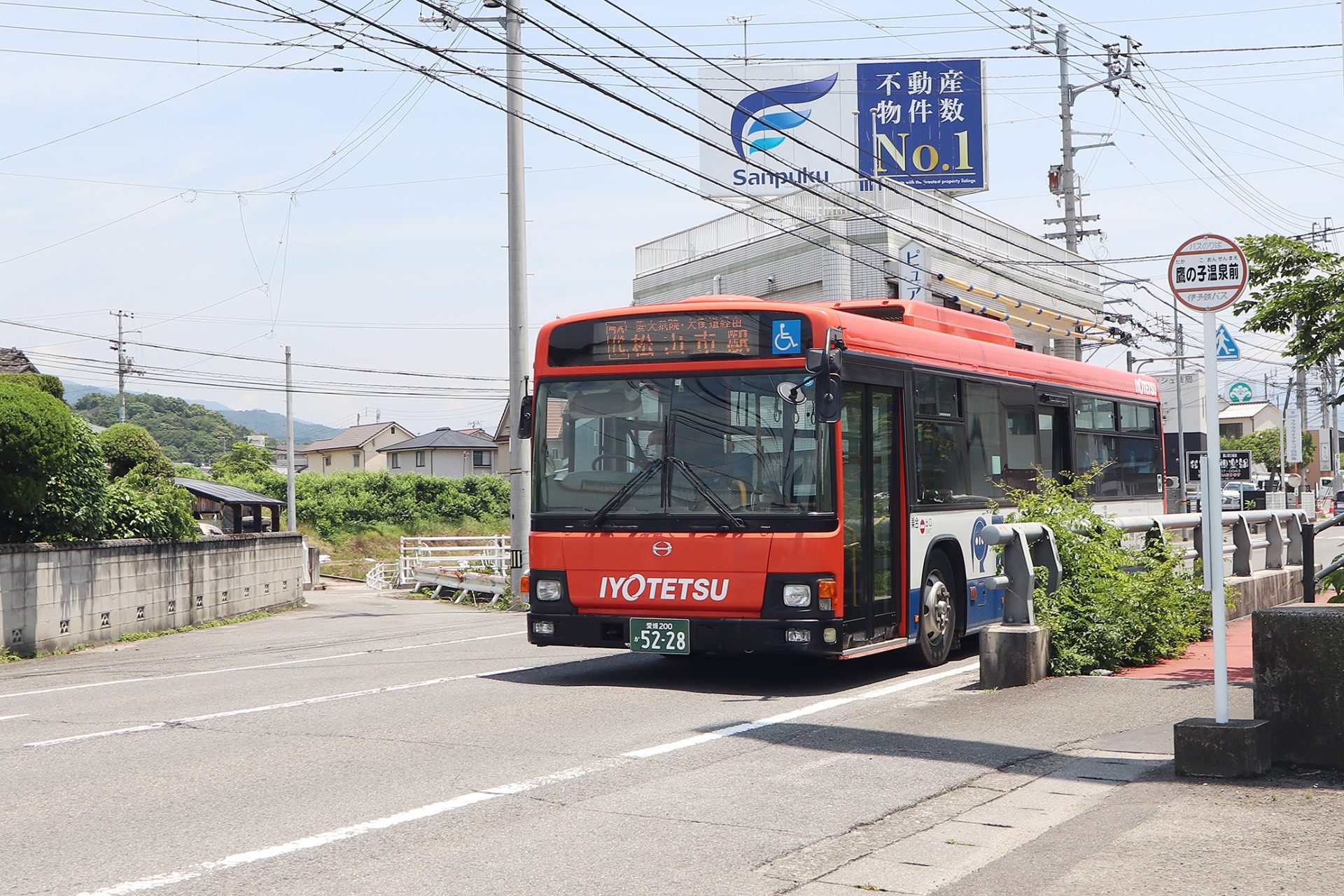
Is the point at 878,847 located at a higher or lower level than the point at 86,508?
lower

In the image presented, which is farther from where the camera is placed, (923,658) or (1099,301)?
(1099,301)

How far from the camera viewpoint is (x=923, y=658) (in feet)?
39.2

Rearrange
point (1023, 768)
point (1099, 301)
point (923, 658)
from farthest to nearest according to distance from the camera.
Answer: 1. point (1099, 301)
2. point (923, 658)
3. point (1023, 768)

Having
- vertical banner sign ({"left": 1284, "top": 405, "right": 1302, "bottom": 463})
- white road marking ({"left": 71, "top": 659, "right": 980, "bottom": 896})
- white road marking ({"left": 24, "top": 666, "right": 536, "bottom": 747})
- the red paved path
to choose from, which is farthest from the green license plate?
vertical banner sign ({"left": 1284, "top": 405, "right": 1302, "bottom": 463})

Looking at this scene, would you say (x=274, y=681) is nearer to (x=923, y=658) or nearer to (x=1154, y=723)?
(x=923, y=658)

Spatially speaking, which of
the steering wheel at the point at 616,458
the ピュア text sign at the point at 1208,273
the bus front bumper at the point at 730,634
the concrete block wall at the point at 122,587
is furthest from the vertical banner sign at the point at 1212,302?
the concrete block wall at the point at 122,587

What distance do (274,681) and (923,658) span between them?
610 centimetres

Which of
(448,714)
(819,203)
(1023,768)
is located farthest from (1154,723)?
(819,203)

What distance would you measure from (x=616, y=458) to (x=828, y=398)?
76.2 inches

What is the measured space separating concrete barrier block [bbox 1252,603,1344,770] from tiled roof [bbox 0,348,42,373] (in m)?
26.4

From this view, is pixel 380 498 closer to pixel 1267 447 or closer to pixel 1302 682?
pixel 1302 682

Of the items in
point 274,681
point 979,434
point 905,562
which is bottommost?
point 274,681

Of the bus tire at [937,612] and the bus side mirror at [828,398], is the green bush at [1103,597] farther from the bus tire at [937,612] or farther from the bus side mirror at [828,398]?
the bus side mirror at [828,398]

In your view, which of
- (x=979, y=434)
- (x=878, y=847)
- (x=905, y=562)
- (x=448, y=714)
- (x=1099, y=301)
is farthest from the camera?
(x=1099, y=301)
